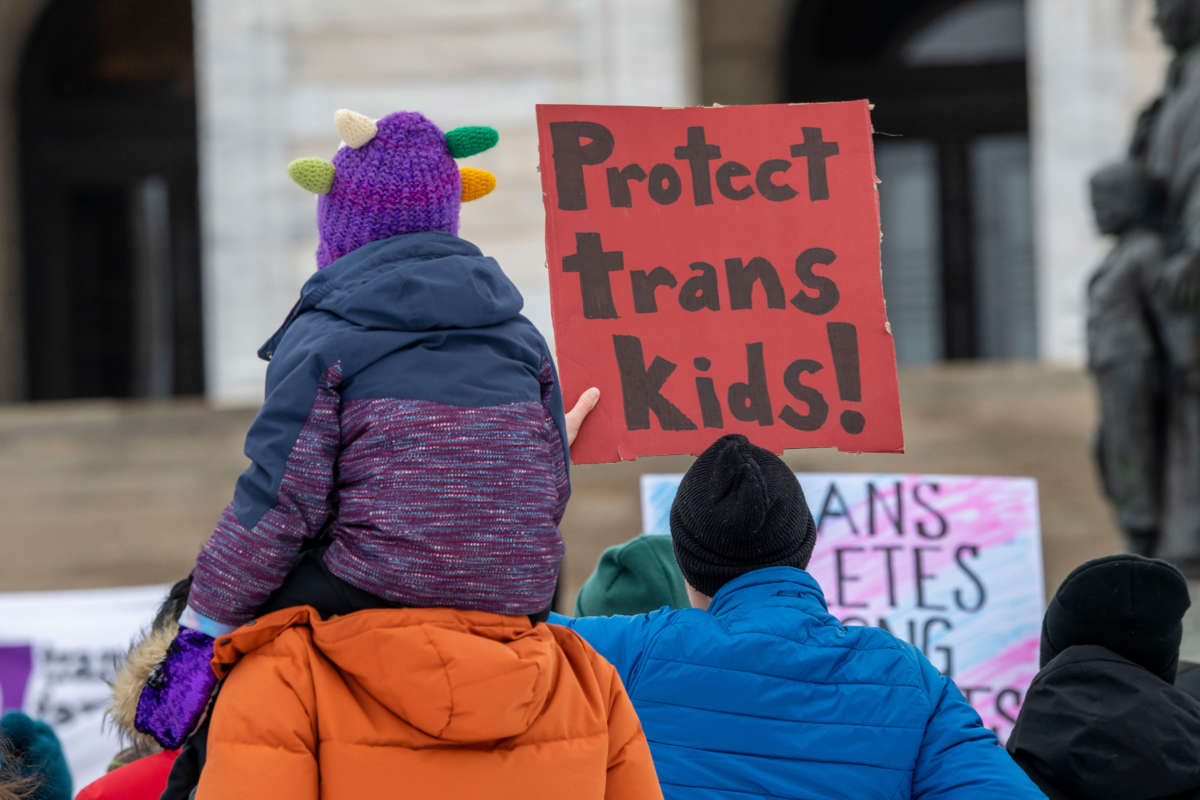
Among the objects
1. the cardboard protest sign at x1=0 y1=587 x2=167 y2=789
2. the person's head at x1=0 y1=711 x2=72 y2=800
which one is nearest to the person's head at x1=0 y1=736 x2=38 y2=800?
the person's head at x1=0 y1=711 x2=72 y2=800

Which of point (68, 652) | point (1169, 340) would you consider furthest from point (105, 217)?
point (1169, 340)

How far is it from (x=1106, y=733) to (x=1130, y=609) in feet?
0.63

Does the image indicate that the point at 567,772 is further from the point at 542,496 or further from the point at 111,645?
the point at 111,645

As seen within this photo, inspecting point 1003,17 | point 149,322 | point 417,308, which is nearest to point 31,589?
point 149,322

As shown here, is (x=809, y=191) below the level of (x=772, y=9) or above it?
below

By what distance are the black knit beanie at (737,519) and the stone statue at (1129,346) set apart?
317 cm

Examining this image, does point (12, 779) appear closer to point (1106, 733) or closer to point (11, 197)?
point (1106, 733)

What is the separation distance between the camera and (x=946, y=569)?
3.44 metres

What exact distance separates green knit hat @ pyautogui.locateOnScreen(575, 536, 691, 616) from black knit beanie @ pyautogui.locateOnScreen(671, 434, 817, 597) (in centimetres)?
45

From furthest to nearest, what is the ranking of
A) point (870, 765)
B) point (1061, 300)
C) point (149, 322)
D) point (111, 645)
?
point (149, 322), point (1061, 300), point (111, 645), point (870, 765)

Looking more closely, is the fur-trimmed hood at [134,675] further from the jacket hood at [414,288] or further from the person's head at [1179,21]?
the person's head at [1179,21]

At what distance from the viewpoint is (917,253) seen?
479 inches

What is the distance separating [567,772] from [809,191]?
1327 millimetres

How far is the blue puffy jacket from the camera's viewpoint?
1781 mm
